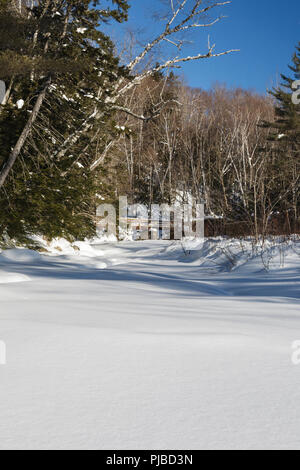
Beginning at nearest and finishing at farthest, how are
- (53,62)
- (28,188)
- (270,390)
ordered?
(270,390)
(53,62)
(28,188)

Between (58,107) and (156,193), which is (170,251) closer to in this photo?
(58,107)

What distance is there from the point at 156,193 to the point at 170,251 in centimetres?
1432

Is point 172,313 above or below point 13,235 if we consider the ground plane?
below

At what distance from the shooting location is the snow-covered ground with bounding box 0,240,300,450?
40.4 inches

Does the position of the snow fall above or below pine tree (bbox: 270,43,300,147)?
below

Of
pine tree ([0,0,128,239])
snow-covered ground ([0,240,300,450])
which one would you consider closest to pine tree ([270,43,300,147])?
A: pine tree ([0,0,128,239])

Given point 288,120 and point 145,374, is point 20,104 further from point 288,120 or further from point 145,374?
point 288,120

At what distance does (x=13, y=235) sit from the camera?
704cm

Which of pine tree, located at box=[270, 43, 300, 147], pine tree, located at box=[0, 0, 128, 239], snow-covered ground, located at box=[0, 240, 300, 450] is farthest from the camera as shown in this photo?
pine tree, located at box=[270, 43, 300, 147]

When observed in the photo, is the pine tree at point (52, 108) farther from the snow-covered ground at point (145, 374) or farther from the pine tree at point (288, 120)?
the pine tree at point (288, 120)

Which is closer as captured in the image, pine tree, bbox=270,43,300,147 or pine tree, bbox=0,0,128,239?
pine tree, bbox=0,0,128,239

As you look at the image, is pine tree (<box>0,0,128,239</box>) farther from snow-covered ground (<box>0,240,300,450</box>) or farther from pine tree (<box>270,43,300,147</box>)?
pine tree (<box>270,43,300,147</box>)

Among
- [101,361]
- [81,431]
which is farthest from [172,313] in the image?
[81,431]

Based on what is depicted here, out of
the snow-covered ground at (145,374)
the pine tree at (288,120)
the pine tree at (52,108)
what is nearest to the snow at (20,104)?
the pine tree at (52,108)
